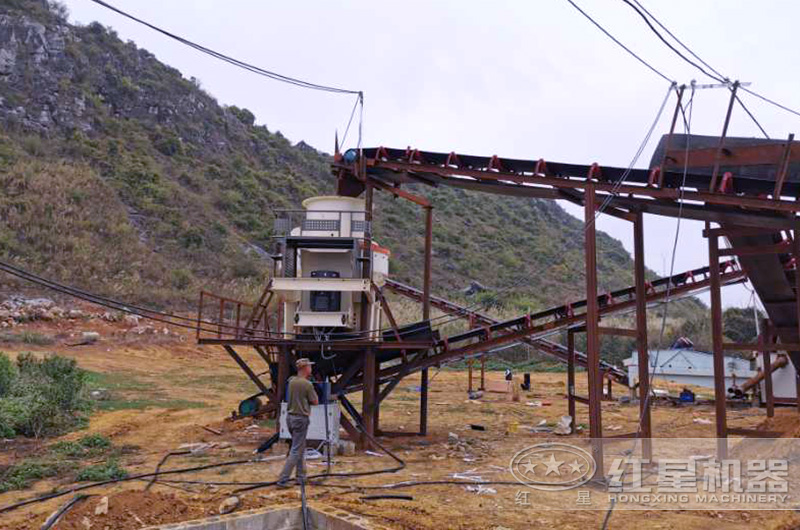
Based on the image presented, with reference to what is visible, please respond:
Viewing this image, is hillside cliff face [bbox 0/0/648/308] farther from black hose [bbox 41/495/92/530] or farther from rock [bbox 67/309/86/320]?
black hose [bbox 41/495/92/530]

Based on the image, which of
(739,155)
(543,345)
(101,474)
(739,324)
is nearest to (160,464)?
(101,474)

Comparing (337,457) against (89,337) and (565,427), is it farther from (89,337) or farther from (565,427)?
(89,337)

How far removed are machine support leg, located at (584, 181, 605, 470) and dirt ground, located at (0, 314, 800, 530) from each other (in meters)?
1.69

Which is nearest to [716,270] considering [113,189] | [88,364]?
[88,364]

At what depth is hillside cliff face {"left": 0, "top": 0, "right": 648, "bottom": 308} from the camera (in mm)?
37938

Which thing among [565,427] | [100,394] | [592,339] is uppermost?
[592,339]

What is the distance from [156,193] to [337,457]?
4044cm

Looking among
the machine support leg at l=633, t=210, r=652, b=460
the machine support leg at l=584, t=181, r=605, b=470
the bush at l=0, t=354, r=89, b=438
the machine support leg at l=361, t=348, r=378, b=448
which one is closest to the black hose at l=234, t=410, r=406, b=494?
the machine support leg at l=361, t=348, r=378, b=448

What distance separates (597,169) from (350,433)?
7.21 m

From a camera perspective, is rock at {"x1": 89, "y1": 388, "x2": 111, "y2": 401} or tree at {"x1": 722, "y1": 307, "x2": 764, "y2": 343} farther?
tree at {"x1": 722, "y1": 307, "x2": 764, "y2": 343}

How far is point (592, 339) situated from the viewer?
11.1m

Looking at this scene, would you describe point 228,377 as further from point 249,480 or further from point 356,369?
point 249,480

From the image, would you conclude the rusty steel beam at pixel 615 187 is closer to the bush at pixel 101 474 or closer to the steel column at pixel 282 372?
the steel column at pixel 282 372

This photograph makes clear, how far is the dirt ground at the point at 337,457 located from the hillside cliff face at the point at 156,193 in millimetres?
8507
